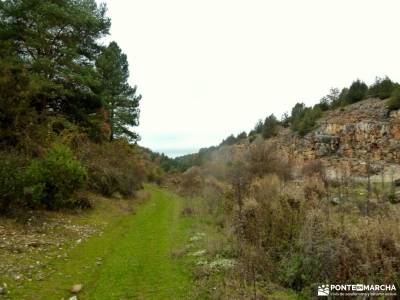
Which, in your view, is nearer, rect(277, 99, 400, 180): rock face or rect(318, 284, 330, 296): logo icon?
rect(318, 284, 330, 296): logo icon

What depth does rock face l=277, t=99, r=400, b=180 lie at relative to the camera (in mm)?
28984

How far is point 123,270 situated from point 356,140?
30.2m

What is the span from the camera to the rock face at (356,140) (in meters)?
29.0

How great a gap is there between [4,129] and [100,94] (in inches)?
339

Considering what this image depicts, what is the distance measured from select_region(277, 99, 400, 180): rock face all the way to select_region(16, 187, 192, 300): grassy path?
19.2 metres

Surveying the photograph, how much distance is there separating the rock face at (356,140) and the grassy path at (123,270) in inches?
755

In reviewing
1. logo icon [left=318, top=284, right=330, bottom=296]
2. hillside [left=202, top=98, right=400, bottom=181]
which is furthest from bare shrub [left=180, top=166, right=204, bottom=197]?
logo icon [left=318, top=284, right=330, bottom=296]

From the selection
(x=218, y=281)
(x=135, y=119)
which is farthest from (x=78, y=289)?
(x=135, y=119)

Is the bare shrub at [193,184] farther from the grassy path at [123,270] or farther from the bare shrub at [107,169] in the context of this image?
the grassy path at [123,270]

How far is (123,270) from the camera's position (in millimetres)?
7879

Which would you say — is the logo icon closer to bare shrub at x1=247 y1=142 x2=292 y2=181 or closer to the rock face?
bare shrub at x1=247 y1=142 x2=292 y2=181

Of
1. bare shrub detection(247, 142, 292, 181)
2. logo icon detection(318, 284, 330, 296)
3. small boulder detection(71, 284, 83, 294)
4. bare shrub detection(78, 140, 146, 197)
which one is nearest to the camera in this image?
logo icon detection(318, 284, 330, 296)

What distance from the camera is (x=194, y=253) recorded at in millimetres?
9172

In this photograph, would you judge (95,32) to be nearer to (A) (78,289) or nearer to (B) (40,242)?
(B) (40,242)
